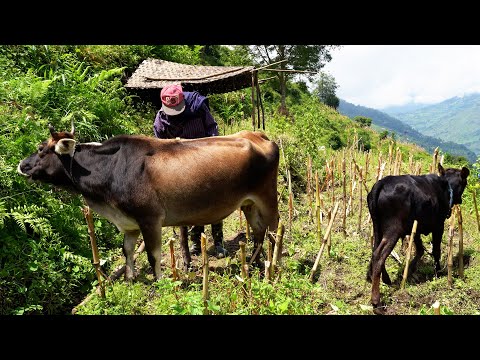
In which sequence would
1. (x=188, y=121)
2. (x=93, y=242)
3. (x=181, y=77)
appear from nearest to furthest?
(x=93, y=242) → (x=188, y=121) → (x=181, y=77)

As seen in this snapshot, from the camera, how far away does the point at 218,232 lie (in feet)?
18.8

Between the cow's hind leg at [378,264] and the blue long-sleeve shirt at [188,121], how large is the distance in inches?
112

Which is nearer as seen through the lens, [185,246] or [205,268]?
[205,268]

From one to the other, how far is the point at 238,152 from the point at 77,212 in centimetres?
268

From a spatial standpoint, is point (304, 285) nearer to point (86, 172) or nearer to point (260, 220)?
point (260, 220)

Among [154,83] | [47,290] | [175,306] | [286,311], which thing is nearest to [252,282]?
[286,311]

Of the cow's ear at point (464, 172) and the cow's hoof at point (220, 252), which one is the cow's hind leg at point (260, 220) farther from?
the cow's ear at point (464, 172)

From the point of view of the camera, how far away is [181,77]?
11.9m

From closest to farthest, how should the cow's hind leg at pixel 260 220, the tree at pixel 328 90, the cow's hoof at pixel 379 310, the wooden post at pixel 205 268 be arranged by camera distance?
the wooden post at pixel 205 268 → the cow's hoof at pixel 379 310 → the cow's hind leg at pixel 260 220 → the tree at pixel 328 90

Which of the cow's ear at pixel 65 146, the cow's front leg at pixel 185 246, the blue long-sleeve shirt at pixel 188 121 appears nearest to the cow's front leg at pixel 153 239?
the cow's front leg at pixel 185 246

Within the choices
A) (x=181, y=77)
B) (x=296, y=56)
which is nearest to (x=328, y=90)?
(x=296, y=56)

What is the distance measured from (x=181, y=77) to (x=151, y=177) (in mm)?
8285

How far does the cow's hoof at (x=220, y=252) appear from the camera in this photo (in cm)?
563

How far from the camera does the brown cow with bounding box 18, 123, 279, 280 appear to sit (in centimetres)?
433
